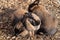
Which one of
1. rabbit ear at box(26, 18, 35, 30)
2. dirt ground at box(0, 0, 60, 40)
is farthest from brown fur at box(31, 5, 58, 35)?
rabbit ear at box(26, 18, 35, 30)

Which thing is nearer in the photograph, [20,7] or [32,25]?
[32,25]

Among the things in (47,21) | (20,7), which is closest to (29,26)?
(47,21)

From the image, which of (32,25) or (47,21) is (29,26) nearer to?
(32,25)

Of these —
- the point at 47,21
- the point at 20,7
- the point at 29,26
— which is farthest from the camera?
the point at 20,7

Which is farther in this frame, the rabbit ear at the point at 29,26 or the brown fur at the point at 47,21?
the brown fur at the point at 47,21

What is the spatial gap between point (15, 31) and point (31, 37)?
261 mm

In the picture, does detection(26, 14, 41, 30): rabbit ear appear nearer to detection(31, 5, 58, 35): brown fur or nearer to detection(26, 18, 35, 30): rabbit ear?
detection(26, 18, 35, 30): rabbit ear

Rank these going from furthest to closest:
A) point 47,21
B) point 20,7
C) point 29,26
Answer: point 20,7 < point 47,21 < point 29,26

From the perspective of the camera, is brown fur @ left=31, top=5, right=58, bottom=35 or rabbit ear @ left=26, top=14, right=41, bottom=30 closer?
rabbit ear @ left=26, top=14, right=41, bottom=30

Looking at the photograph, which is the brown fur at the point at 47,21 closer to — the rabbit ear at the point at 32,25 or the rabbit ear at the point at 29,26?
the rabbit ear at the point at 32,25

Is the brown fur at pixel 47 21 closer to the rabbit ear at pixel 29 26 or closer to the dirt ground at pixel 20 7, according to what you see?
the dirt ground at pixel 20 7

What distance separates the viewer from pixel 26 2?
531 centimetres

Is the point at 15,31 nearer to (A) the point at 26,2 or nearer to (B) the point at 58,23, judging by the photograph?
(B) the point at 58,23

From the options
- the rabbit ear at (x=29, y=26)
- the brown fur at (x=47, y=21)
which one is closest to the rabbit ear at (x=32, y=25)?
the rabbit ear at (x=29, y=26)
